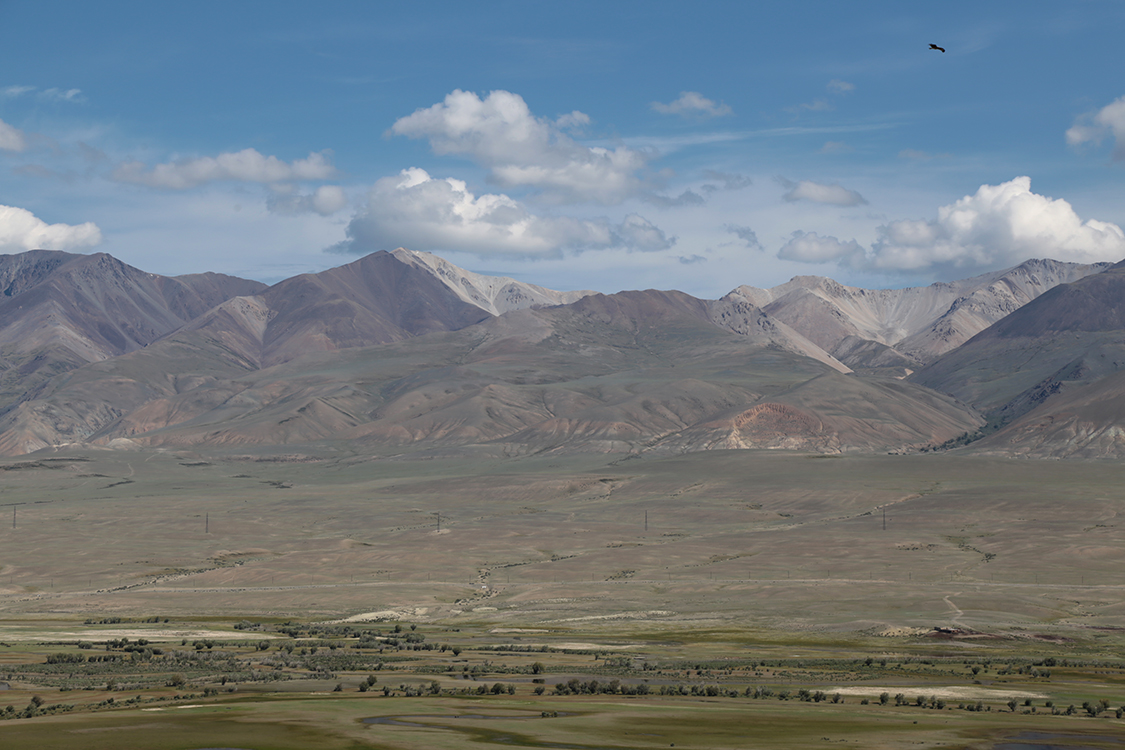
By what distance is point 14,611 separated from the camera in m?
116

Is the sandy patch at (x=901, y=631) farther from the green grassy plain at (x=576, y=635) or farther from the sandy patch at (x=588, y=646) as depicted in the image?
the sandy patch at (x=588, y=646)

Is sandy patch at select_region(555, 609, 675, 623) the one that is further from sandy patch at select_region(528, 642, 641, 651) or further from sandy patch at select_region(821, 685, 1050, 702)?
sandy patch at select_region(821, 685, 1050, 702)

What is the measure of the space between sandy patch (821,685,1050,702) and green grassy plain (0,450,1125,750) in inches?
13.8

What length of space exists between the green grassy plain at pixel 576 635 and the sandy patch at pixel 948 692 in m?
0.35

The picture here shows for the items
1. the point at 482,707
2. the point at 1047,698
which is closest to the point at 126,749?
the point at 482,707

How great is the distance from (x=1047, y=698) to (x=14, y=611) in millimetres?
99319

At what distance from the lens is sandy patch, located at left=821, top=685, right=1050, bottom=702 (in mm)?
56562

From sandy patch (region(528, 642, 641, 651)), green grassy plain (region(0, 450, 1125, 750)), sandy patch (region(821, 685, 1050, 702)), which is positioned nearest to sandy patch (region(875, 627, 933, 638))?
green grassy plain (region(0, 450, 1125, 750))

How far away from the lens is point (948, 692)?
192ft

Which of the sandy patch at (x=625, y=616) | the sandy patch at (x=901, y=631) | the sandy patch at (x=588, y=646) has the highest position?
the sandy patch at (x=588, y=646)

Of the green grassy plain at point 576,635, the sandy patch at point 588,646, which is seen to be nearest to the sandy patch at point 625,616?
the green grassy plain at point 576,635

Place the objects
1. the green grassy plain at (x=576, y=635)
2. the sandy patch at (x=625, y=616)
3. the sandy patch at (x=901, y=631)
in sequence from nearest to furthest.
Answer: the green grassy plain at (x=576, y=635)
the sandy patch at (x=901, y=631)
the sandy patch at (x=625, y=616)

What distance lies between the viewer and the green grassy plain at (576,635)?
150 ft

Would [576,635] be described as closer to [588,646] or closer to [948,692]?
[588,646]
